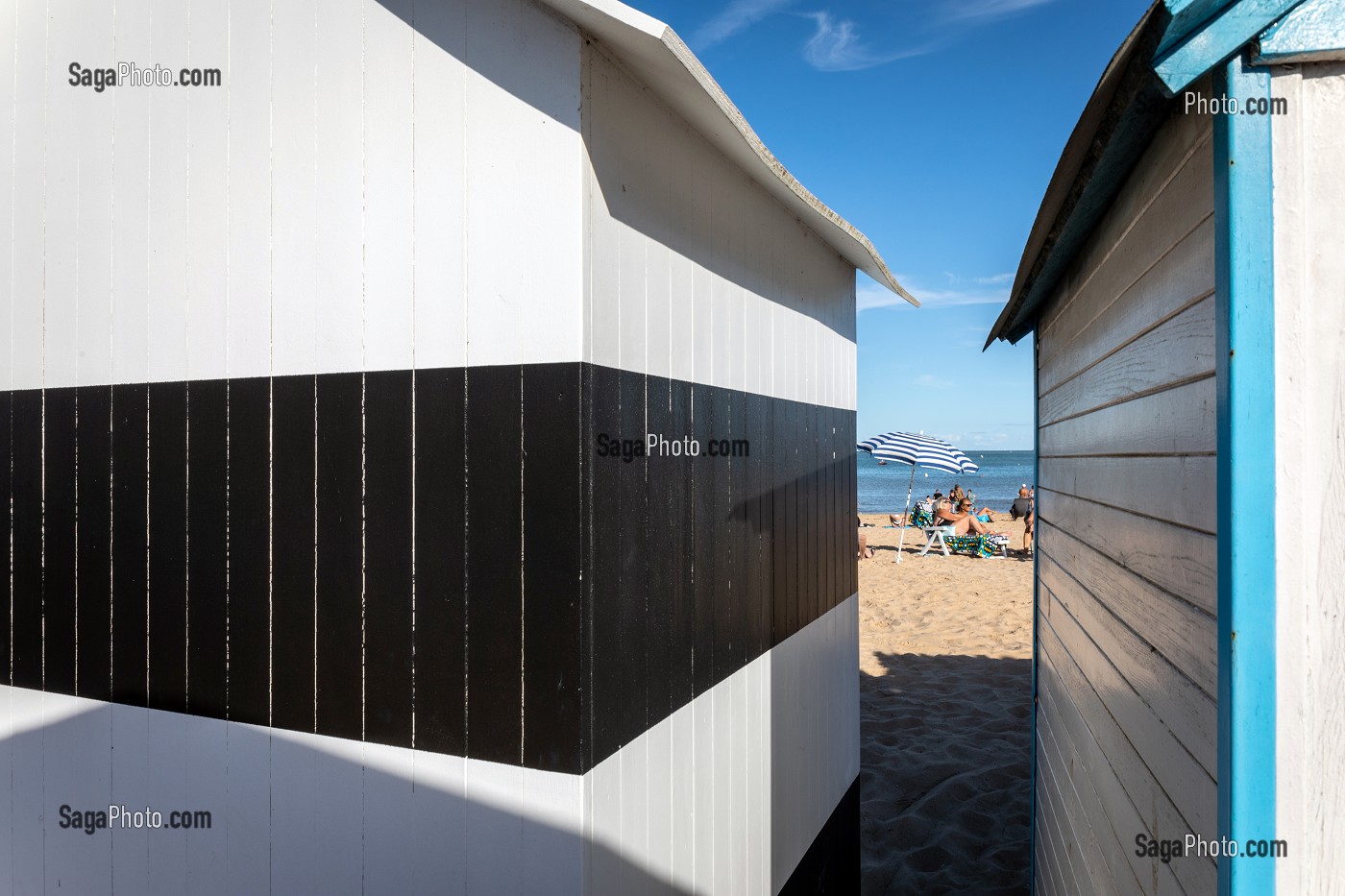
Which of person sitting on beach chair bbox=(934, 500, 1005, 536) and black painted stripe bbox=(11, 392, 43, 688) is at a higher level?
black painted stripe bbox=(11, 392, 43, 688)

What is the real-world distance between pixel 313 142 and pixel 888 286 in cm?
358

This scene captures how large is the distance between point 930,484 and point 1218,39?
5786cm

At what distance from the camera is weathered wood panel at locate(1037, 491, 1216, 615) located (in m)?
1.67

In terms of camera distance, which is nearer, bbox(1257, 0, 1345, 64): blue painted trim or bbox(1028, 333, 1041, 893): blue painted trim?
bbox(1257, 0, 1345, 64): blue painted trim

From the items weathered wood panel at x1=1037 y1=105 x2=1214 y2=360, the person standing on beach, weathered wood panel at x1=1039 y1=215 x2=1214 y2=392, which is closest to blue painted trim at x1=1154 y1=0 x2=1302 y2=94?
weathered wood panel at x1=1037 y1=105 x2=1214 y2=360

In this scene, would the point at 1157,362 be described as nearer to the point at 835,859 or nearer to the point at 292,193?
the point at 292,193

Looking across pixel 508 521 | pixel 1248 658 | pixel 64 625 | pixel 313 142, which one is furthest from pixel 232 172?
pixel 1248 658

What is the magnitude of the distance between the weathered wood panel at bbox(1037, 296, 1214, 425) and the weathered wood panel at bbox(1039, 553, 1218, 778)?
69 centimetres

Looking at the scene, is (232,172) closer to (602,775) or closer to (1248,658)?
(602,775)

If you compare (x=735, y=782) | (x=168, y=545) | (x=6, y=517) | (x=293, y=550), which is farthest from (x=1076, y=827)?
(x=6, y=517)

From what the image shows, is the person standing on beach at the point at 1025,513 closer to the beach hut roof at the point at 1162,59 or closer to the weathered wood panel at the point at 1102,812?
the weathered wood panel at the point at 1102,812

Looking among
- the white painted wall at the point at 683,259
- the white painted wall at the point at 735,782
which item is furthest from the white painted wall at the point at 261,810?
the white painted wall at the point at 683,259

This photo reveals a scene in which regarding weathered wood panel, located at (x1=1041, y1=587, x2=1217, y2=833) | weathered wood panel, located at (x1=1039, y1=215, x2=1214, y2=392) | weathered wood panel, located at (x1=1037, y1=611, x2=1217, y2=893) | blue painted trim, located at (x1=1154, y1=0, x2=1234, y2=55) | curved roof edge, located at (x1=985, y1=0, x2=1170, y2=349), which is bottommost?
weathered wood panel, located at (x1=1037, y1=611, x2=1217, y2=893)

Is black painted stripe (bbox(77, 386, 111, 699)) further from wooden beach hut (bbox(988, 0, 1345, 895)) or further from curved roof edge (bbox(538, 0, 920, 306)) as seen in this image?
wooden beach hut (bbox(988, 0, 1345, 895))
